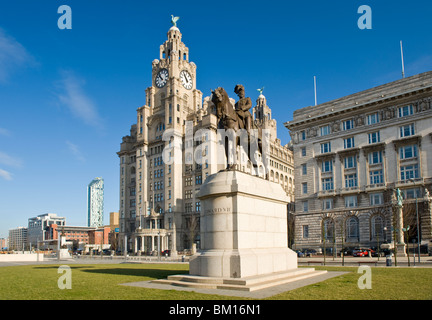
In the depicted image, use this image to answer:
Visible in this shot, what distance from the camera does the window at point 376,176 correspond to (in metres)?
65.6

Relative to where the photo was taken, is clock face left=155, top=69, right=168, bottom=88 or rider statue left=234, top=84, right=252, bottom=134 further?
clock face left=155, top=69, right=168, bottom=88

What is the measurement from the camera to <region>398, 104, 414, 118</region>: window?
207 ft

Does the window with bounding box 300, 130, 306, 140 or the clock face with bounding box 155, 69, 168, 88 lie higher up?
the clock face with bounding box 155, 69, 168, 88

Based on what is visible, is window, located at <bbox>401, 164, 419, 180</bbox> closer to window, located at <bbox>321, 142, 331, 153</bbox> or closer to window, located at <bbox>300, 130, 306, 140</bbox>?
window, located at <bbox>321, 142, 331, 153</bbox>

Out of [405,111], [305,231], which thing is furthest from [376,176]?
[305,231]

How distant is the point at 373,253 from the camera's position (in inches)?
2203

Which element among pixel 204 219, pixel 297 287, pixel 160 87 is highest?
pixel 160 87

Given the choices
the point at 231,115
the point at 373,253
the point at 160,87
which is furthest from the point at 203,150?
the point at 231,115

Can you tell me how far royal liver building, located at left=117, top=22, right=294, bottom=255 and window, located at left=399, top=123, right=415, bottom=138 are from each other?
43838 millimetres

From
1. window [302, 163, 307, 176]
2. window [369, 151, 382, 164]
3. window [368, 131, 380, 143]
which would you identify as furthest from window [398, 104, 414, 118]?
window [302, 163, 307, 176]

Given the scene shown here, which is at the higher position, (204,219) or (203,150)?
(203,150)

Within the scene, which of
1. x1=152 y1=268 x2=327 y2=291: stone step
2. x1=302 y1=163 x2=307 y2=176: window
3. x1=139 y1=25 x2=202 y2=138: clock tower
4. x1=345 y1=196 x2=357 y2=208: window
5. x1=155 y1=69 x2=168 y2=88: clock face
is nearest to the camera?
x1=152 y1=268 x2=327 y2=291: stone step

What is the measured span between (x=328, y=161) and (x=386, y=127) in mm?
11931
